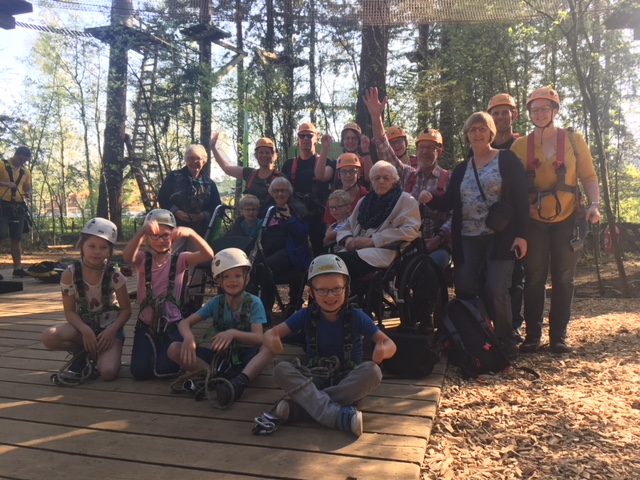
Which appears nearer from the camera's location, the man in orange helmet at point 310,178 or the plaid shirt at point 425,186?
the plaid shirt at point 425,186

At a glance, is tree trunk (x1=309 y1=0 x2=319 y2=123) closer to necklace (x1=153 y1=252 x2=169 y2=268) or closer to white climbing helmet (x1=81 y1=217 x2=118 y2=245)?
necklace (x1=153 y1=252 x2=169 y2=268)

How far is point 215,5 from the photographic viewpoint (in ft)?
38.7

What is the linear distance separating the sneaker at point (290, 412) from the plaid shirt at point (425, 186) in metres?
2.07

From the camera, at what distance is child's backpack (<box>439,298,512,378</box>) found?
10.8 feet

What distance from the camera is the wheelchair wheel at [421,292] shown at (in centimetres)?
346

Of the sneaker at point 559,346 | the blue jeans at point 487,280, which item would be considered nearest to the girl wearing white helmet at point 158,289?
the blue jeans at point 487,280

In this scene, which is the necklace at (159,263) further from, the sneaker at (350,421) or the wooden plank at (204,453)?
the sneaker at (350,421)

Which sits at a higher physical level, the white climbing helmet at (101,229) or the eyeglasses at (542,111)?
the eyeglasses at (542,111)

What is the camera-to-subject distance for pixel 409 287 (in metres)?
3.43

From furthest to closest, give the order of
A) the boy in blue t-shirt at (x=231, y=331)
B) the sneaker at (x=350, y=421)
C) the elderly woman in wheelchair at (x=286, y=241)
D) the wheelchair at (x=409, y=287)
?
1. the elderly woman in wheelchair at (x=286, y=241)
2. the wheelchair at (x=409, y=287)
3. the boy in blue t-shirt at (x=231, y=331)
4. the sneaker at (x=350, y=421)

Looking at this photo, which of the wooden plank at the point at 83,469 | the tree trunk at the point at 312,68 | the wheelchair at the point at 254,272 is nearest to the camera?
the wooden plank at the point at 83,469

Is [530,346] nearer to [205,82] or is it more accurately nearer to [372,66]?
[372,66]

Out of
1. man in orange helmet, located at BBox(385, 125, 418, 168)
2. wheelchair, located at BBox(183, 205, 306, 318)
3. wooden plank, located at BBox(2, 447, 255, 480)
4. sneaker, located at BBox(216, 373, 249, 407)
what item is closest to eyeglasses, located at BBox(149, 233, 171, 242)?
wheelchair, located at BBox(183, 205, 306, 318)

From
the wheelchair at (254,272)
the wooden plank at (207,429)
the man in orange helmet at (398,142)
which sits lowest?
the wooden plank at (207,429)
